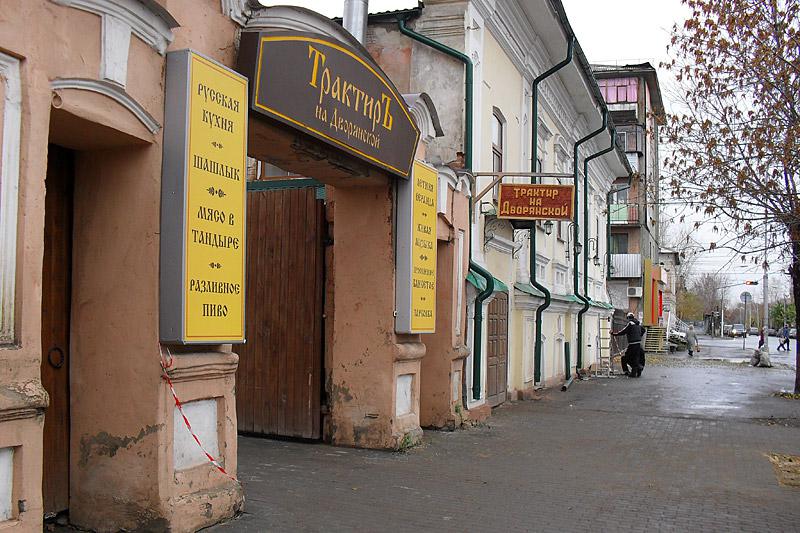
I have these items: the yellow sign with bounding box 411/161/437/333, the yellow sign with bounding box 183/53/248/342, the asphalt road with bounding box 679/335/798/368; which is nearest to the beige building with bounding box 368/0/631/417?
the yellow sign with bounding box 411/161/437/333

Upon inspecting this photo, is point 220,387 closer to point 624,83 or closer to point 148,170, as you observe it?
point 148,170

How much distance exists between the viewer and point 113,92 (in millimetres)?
4801

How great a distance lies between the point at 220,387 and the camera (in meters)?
5.72

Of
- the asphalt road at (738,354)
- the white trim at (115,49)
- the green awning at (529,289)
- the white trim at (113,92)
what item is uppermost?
the white trim at (115,49)

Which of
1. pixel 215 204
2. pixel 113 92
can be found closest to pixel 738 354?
pixel 215 204

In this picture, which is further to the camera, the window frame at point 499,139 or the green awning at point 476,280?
the window frame at point 499,139

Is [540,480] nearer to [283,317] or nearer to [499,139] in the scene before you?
[283,317]

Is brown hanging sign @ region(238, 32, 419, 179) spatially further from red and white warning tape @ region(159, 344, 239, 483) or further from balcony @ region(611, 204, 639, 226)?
balcony @ region(611, 204, 639, 226)

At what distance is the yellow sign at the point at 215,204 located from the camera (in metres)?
5.25

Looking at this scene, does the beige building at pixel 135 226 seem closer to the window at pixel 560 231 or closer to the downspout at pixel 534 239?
the downspout at pixel 534 239

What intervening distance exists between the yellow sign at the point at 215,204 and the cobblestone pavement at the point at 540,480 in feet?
4.82

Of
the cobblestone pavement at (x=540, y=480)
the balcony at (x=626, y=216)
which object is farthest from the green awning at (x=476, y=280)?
the balcony at (x=626, y=216)

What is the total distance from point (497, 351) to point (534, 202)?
2607mm

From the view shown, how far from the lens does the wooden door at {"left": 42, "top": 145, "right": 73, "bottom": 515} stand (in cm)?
524
